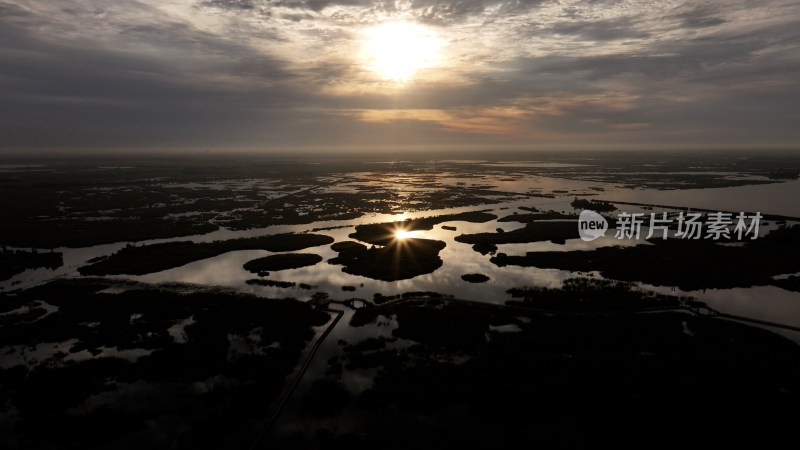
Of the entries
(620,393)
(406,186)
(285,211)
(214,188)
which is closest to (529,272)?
(620,393)

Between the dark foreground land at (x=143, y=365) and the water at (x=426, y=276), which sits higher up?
the water at (x=426, y=276)

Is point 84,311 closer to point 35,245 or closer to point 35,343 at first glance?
point 35,343

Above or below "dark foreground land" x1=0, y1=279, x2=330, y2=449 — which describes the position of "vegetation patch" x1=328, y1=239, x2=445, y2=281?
above

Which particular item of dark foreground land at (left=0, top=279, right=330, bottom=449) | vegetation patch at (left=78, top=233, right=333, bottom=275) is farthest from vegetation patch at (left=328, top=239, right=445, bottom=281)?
dark foreground land at (left=0, top=279, right=330, bottom=449)

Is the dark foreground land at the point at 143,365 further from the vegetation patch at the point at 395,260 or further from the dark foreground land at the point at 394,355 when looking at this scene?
the vegetation patch at the point at 395,260

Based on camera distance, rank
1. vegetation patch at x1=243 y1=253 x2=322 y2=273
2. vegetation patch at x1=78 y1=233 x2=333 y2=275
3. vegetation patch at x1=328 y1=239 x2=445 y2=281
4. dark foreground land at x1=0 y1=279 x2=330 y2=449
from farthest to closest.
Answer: vegetation patch at x1=243 y1=253 x2=322 y2=273, vegetation patch at x1=78 y1=233 x2=333 y2=275, vegetation patch at x1=328 y1=239 x2=445 y2=281, dark foreground land at x1=0 y1=279 x2=330 y2=449

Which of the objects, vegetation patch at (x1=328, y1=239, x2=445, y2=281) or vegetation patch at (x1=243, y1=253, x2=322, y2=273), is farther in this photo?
vegetation patch at (x1=243, y1=253, x2=322, y2=273)

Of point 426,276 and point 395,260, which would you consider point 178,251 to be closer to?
point 395,260

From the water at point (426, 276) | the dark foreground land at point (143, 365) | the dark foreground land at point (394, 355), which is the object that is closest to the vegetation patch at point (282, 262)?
the dark foreground land at point (394, 355)

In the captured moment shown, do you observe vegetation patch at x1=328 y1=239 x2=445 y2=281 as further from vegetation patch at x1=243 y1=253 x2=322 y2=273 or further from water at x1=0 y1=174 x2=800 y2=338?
vegetation patch at x1=243 y1=253 x2=322 y2=273

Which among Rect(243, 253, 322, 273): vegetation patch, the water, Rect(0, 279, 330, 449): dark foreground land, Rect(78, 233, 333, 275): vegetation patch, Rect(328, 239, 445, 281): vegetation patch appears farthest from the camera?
Rect(243, 253, 322, 273): vegetation patch

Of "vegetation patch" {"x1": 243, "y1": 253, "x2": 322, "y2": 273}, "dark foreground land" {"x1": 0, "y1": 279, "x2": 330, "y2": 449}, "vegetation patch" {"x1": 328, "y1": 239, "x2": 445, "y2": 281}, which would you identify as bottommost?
"dark foreground land" {"x1": 0, "y1": 279, "x2": 330, "y2": 449}

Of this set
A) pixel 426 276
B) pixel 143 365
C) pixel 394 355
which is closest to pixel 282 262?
pixel 426 276

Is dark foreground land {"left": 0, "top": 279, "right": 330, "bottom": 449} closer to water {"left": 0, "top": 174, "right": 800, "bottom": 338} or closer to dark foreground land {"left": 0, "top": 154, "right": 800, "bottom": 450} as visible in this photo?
dark foreground land {"left": 0, "top": 154, "right": 800, "bottom": 450}
